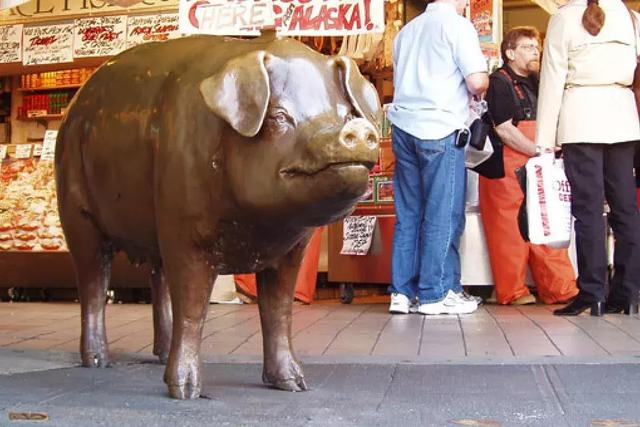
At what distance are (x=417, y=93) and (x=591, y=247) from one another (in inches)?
50.9

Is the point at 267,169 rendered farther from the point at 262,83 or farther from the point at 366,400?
the point at 366,400

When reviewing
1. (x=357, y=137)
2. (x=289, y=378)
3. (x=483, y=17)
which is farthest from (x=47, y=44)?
(x=357, y=137)

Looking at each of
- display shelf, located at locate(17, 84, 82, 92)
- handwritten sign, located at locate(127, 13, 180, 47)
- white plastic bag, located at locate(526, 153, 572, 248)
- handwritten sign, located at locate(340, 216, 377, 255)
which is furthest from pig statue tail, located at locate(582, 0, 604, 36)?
display shelf, located at locate(17, 84, 82, 92)

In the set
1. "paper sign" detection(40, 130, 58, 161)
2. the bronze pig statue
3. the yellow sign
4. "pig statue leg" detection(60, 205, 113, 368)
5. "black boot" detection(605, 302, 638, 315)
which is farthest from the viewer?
the yellow sign

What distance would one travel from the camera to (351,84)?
2.68 m

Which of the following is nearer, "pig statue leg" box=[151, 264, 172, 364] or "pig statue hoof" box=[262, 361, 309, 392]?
"pig statue hoof" box=[262, 361, 309, 392]

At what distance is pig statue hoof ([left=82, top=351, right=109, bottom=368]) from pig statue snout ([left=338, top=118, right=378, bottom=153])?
5.46ft

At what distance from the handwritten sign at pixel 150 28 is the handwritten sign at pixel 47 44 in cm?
63

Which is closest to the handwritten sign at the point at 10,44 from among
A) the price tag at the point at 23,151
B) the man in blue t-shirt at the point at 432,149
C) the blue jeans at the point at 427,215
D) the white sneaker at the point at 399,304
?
the price tag at the point at 23,151

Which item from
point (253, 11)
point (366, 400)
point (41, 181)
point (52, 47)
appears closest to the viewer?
point (366, 400)

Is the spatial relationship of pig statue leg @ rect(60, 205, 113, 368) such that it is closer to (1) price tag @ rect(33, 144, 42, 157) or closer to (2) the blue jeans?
(2) the blue jeans

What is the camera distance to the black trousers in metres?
5.10

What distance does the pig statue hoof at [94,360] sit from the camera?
361 centimetres

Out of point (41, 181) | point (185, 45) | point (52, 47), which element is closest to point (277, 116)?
point (185, 45)
